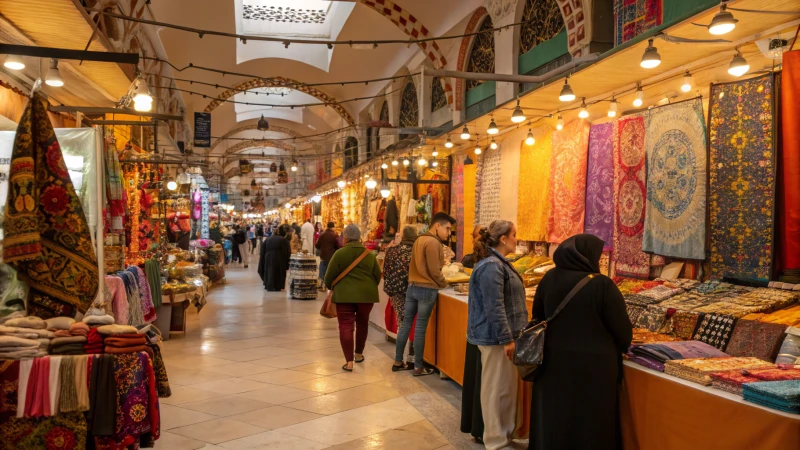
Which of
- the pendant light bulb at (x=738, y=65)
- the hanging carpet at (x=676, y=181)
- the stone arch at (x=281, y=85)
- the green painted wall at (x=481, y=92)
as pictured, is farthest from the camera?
the stone arch at (x=281, y=85)

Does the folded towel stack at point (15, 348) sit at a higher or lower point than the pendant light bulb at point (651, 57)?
lower

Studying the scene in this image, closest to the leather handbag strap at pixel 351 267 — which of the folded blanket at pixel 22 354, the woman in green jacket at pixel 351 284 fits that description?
the woman in green jacket at pixel 351 284

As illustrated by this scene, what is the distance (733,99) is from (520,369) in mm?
2159

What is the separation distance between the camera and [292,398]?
5.00 m

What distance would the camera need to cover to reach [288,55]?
14.8m

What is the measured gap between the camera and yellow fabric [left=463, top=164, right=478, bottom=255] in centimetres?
807

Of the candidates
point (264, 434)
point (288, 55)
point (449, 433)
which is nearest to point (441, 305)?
point (449, 433)

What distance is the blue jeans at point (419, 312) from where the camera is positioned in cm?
562

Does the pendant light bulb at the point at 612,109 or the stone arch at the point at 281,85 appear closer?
the pendant light bulb at the point at 612,109

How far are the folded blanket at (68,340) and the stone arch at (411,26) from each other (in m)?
8.21

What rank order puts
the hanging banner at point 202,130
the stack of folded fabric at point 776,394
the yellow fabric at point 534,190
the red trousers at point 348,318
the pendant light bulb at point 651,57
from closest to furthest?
the stack of folded fabric at point 776,394 → the pendant light bulb at point 651,57 → the red trousers at point 348,318 → the yellow fabric at point 534,190 → the hanging banner at point 202,130

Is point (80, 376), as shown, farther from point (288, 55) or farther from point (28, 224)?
point (288, 55)

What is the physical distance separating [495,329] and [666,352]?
40.2 inches

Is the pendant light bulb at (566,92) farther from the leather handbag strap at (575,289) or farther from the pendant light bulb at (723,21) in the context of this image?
the leather handbag strap at (575,289)
